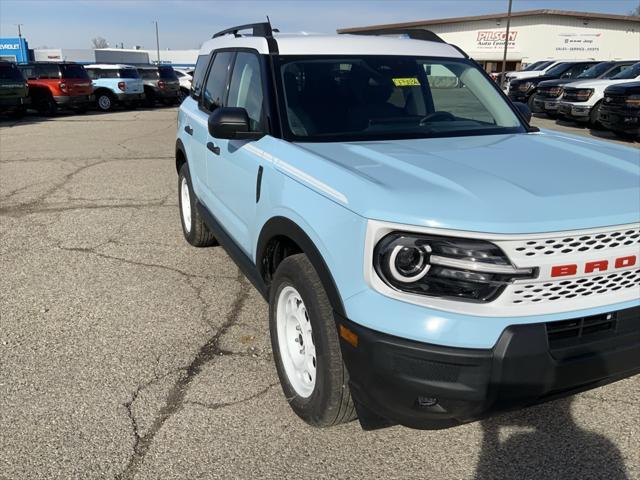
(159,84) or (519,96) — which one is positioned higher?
(159,84)

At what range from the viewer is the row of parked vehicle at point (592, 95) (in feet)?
38.4

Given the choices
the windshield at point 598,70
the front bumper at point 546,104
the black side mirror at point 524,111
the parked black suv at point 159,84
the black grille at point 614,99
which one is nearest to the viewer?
the black side mirror at point 524,111

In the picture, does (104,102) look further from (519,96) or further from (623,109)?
(623,109)

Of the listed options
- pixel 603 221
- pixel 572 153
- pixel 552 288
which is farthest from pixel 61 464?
pixel 572 153

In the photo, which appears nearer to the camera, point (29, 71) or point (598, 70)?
point (598, 70)

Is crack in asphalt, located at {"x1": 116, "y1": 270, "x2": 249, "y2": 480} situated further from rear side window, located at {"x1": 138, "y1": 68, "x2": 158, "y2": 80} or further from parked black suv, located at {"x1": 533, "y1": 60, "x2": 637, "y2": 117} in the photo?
rear side window, located at {"x1": 138, "y1": 68, "x2": 158, "y2": 80}

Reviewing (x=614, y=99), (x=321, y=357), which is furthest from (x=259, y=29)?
(x=614, y=99)

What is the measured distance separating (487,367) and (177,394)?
6.04ft

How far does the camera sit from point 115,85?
21.8 metres

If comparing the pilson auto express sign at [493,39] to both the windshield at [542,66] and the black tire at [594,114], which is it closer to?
the windshield at [542,66]

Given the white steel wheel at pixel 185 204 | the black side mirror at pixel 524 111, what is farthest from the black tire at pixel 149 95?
the black side mirror at pixel 524 111

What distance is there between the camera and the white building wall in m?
51.5

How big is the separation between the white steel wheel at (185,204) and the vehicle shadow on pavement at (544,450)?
3.60 metres

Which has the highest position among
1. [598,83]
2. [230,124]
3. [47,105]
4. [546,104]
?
[598,83]
